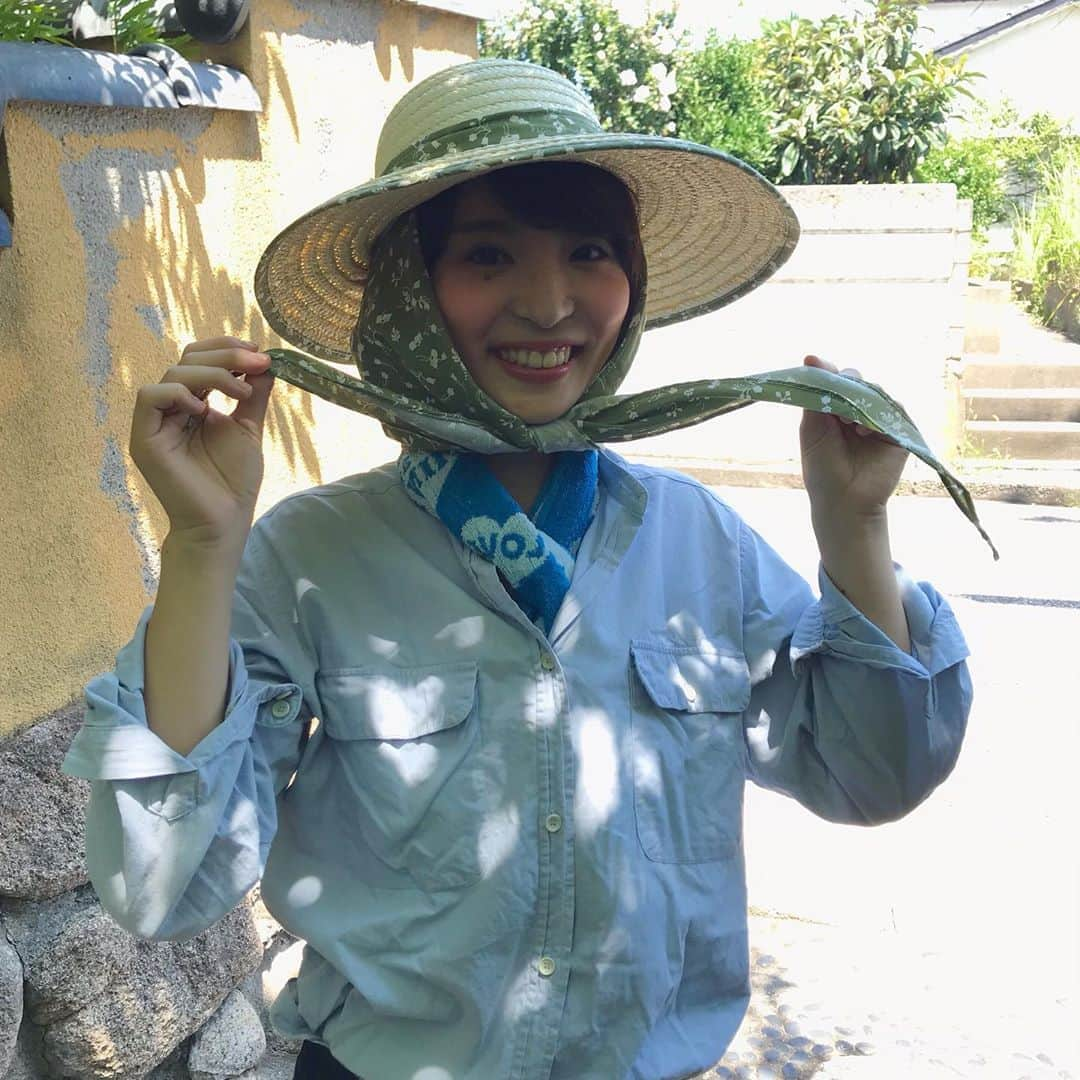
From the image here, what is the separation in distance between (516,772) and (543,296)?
1.76 ft

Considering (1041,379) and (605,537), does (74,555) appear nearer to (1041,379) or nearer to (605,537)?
(605,537)

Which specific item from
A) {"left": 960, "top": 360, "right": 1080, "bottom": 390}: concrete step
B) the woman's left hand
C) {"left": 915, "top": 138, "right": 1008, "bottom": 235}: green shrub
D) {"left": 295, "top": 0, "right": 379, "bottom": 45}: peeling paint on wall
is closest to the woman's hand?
the woman's left hand

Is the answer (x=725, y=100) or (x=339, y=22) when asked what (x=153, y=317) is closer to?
(x=339, y=22)

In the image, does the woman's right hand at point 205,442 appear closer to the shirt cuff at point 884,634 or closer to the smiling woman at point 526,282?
the smiling woman at point 526,282

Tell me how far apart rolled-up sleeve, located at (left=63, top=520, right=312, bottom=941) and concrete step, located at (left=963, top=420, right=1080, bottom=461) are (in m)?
8.89

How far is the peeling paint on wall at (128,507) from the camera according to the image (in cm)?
261

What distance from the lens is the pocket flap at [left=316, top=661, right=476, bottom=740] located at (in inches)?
55.2

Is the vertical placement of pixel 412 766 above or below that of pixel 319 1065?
above

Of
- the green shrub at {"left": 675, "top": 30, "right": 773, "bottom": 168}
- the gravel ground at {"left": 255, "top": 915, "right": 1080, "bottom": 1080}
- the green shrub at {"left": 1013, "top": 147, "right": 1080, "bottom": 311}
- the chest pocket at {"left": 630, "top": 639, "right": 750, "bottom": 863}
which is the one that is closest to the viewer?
the chest pocket at {"left": 630, "top": 639, "right": 750, "bottom": 863}

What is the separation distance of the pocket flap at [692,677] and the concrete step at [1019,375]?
913 centimetres

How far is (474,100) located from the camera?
1511 millimetres

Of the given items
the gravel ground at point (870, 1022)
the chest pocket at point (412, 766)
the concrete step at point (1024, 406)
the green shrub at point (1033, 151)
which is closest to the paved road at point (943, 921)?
the gravel ground at point (870, 1022)

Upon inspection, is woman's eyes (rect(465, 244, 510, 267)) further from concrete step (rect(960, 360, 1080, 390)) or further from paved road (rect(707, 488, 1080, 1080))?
concrete step (rect(960, 360, 1080, 390))

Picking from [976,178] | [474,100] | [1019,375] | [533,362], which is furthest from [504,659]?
[976,178]
